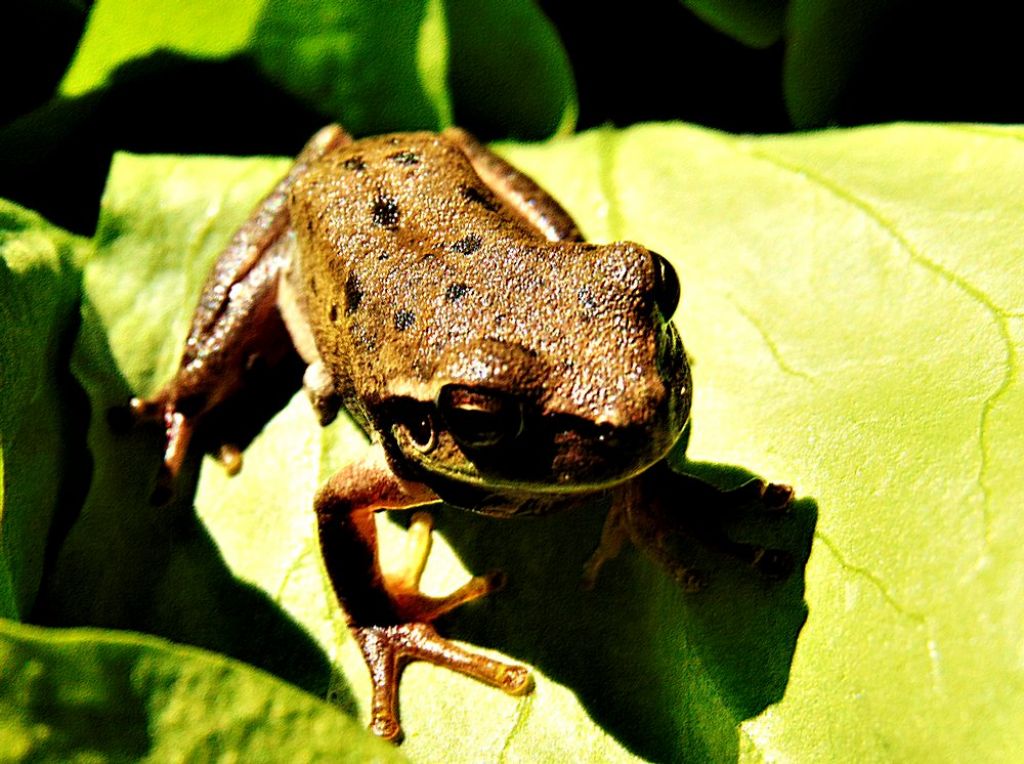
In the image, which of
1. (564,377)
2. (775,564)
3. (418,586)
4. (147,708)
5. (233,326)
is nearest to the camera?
(147,708)

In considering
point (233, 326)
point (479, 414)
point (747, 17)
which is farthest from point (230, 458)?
point (747, 17)

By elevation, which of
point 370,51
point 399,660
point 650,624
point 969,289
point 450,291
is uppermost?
point 370,51

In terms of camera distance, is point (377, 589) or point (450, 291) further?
point (377, 589)

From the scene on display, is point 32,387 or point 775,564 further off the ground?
point 32,387

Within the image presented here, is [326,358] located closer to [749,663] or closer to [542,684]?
[542,684]

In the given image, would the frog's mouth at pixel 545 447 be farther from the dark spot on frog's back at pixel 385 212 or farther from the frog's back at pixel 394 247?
the dark spot on frog's back at pixel 385 212

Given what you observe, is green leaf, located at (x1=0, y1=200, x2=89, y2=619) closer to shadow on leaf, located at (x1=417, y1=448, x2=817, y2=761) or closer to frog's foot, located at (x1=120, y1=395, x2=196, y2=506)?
frog's foot, located at (x1=120, y1=395, x2=196, y2=506)

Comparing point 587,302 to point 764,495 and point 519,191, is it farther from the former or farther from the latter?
point 519,191
